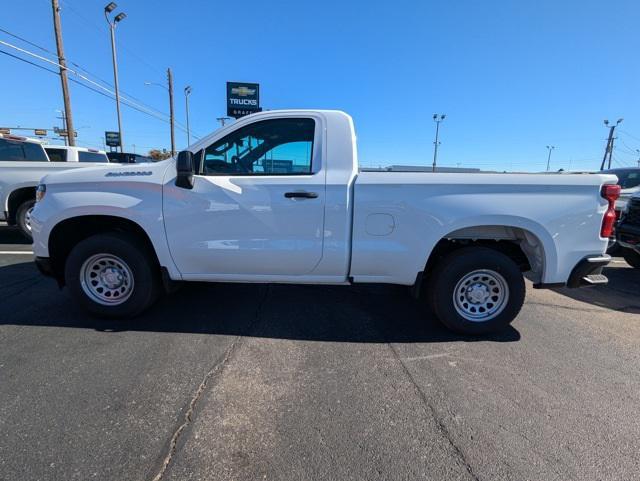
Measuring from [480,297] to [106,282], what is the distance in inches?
A: 146

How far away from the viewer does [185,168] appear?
3.32m

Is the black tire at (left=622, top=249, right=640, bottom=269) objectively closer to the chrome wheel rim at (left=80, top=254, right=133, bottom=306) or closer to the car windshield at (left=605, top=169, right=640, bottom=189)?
the car windshield at (left=605, top=169, right=640, bottom=189)

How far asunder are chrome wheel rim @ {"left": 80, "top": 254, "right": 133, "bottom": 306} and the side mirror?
113cm

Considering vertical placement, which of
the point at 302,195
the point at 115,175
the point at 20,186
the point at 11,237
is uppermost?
the point at 115,175

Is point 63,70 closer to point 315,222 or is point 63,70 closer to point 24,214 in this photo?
point 24,214

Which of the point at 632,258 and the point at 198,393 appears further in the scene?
the point at 632,258

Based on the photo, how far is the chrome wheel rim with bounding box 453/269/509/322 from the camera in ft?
11.8

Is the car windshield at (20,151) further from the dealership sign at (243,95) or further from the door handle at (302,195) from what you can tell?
the dealership sign at (243,95)

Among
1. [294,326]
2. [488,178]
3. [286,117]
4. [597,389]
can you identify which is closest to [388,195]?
[488,178]

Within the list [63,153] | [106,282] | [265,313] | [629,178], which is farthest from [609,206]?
Result: [63,153]

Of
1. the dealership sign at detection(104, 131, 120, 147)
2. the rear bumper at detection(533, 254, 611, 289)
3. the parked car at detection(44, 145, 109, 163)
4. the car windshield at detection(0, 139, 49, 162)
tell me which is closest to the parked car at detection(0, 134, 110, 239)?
the car windshield at detection(0, 139, 49, 162)

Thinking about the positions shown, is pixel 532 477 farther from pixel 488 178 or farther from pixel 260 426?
pixel 488 178

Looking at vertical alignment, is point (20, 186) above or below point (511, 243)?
above

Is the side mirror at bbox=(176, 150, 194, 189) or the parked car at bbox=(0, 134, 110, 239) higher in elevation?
the side mirror at bbox=(176, 150, 194, 189)
